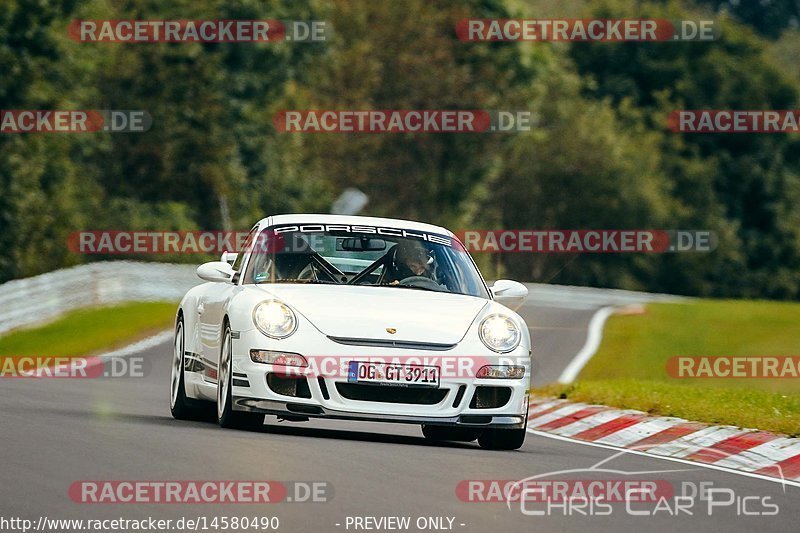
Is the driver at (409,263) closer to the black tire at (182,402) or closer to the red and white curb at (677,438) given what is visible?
the black tire at (182,402)

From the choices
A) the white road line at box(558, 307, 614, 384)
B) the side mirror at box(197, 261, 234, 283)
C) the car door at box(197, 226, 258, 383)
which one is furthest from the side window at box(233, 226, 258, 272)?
the white road line at box(558, 307, 614, 384)

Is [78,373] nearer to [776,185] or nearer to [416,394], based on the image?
Result: [416,394]

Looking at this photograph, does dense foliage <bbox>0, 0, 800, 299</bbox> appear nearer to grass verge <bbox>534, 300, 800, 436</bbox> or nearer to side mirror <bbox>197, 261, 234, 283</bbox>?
grass verge <bbox>534, 300, 800, 436</bbox>

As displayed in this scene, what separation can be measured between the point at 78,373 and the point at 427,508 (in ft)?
43.5

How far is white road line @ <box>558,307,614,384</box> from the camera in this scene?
25312 millimetres

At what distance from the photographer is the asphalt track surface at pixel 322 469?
26.6 feet

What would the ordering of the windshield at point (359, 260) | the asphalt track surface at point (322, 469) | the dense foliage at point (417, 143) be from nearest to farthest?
the asphalt track surface at point (322, 469)
the windshield at point (359, 260)
the dense foliage at point (417, 143)

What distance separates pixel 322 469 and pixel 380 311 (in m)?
2.13

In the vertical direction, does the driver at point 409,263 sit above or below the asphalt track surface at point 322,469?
above

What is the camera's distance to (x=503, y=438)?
39.4ft

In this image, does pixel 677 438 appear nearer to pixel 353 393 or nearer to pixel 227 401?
pixel 353 393

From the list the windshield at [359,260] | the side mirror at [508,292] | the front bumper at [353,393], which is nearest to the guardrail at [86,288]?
the windshield at [359,260]

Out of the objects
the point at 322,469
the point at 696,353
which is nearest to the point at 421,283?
the point at 322,469

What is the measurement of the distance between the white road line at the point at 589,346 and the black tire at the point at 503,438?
10943 mm
